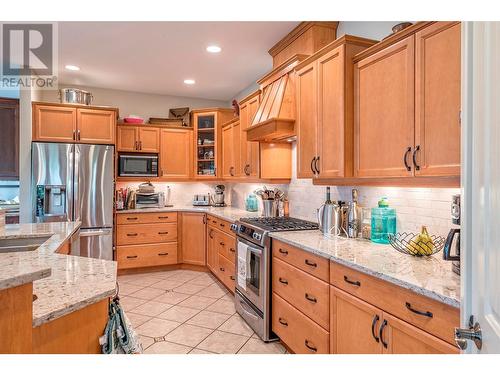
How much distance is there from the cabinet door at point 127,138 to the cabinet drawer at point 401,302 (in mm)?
3893

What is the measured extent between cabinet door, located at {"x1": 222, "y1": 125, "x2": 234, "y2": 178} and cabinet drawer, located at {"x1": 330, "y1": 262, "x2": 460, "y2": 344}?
300 centimetres

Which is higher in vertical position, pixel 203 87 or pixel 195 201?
pixel 203 87

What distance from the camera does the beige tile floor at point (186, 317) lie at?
255 cm

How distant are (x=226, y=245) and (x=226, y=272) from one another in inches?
13.0

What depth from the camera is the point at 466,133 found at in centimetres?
92

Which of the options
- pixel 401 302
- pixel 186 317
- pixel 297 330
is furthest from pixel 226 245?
pixel 401 302

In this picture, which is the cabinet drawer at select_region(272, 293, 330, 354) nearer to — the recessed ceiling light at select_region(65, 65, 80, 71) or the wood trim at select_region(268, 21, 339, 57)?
the wood trim at select_region(268, 21, 339, 57)

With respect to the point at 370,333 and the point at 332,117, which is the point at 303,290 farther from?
the point at 332,117

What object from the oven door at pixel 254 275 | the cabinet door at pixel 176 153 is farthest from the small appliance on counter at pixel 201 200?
the oven door at pixel 254 275

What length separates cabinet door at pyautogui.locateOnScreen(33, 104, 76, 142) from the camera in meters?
4.17

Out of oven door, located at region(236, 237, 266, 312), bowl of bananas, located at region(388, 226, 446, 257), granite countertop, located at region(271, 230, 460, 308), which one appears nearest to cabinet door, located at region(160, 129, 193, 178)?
oven door, located at region(236, 237, 266, 312)

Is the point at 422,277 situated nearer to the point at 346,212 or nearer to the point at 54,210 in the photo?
the point at 346,212
